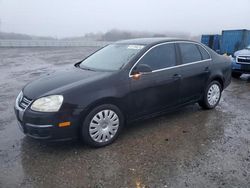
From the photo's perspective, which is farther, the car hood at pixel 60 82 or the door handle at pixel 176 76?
the door handle at pixel 176 76

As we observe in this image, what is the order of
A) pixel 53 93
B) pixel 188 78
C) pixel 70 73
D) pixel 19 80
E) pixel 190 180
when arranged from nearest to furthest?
pixel 190 180 → pixel 53 93 → pixel 70 73 → pixel 188 78 → pixel 19 80

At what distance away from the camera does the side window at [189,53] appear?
4.59m

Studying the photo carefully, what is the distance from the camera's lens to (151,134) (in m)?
4.09

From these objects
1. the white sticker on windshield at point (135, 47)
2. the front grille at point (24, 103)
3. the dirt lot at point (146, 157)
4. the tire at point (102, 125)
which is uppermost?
the white sticker on windshield at point (135, 47)

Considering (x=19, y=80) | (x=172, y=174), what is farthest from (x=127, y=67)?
(x=19, y=80)

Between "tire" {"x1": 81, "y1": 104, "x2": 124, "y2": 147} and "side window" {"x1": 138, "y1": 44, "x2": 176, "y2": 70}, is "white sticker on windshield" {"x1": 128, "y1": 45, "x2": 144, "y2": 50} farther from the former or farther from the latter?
"tire" {"x1": 81, "y1": 104, "x2": 124, "y2": 147}

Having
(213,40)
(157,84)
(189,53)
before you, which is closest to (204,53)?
(189,53)

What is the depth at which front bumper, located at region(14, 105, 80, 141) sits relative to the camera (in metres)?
3.23

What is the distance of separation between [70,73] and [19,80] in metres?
5.61

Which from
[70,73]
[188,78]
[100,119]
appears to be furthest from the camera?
[188,78]

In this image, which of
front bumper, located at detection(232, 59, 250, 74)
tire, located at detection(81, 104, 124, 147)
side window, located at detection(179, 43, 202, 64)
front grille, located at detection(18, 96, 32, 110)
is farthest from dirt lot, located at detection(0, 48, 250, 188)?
front bumper, located at detection(232, 59, 250, 74)

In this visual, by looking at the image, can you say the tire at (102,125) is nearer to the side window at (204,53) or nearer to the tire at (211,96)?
the tire at (211,96)

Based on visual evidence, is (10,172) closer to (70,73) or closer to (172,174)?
(70,73)

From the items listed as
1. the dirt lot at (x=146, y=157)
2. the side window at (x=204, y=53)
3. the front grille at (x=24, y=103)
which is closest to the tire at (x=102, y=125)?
the dirt lot at (x=146, y=157)
